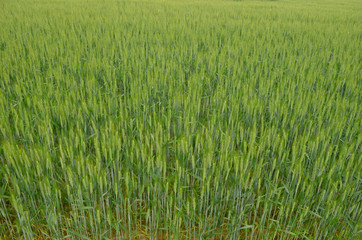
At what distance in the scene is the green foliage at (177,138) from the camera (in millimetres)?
1163

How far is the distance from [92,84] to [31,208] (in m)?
1.14

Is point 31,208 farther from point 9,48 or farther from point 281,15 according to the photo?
point 281,15

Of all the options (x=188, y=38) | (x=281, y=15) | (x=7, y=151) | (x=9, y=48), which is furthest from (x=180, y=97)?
(x=281, y=15)

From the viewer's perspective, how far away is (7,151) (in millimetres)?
1177

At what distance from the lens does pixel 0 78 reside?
2.35 meters

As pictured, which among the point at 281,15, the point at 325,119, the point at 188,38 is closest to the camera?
the point at 325,119

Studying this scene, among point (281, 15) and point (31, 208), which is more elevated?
point (281, 15)

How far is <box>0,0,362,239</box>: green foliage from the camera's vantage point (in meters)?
1.16

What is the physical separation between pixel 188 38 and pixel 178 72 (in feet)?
4.68

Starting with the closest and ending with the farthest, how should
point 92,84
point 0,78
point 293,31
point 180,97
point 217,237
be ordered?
point 217,237
point 180,97
point 92,84
point 0,78
point 293,31

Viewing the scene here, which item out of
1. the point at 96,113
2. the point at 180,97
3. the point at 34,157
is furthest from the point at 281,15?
the point at 34,157

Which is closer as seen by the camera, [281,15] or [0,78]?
[0,78]

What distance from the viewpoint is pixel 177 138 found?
5.30ft

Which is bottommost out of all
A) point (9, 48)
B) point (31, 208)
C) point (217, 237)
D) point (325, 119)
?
point (217, 237)
